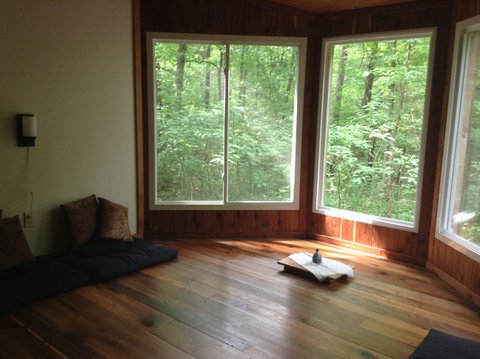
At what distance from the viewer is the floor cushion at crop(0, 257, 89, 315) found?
2645 mm

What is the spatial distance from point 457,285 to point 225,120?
2.65 metres

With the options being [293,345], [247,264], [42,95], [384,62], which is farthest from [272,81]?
[293,345]

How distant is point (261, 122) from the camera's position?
434 cm

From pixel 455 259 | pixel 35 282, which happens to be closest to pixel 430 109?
pixel 455 259

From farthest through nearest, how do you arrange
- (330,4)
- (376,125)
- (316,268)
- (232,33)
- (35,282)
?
(232,33) → (376,125) → (330,4) → (316,268) → (35,282)

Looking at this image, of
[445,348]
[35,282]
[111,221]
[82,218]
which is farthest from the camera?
[111,221]

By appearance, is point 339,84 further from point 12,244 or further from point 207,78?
point 12,244

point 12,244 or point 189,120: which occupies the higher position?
point 189,120

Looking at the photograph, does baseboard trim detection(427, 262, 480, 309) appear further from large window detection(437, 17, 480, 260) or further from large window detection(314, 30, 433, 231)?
large window detection(314, 30, 433, 231)

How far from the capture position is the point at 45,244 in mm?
3414

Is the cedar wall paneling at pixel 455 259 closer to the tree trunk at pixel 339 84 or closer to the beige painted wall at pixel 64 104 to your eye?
the tree trunk at pixel 339 84

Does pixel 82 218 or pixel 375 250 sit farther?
pixel 375 250

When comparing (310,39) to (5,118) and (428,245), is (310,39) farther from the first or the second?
(5,118)

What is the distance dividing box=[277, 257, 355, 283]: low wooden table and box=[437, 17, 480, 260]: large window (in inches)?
37.7
